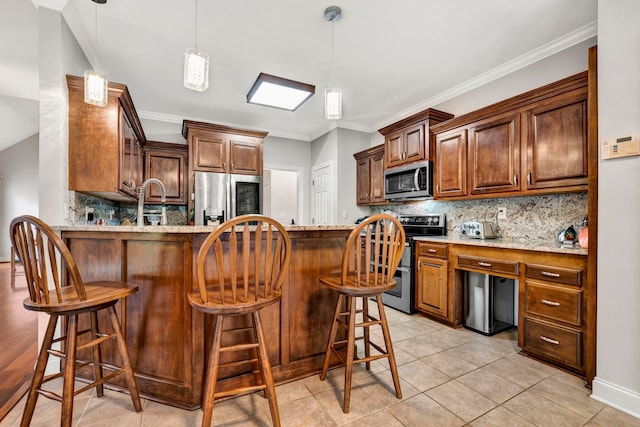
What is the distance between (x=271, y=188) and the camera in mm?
7062

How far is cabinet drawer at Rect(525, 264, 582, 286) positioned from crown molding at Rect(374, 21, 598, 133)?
1969mm

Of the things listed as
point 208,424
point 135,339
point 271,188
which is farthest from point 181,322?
point 271,188

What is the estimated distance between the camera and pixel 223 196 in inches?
163

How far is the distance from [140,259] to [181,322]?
1.49 ft

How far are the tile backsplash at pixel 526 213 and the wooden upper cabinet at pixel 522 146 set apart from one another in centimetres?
29

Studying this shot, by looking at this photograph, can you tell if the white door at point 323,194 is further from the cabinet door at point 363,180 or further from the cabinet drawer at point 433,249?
the cabinet drawer at point 433,249

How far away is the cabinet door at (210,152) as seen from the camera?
4047 millimetres

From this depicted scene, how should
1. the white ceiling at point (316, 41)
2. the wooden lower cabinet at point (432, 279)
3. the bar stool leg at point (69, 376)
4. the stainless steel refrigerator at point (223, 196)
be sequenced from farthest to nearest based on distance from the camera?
1. the stainless steel refrigerator at point (223, 196)
2. the wooden lower cabinet at point (432, 279)
3. the white ceiling at point (316, 41)
4. the bar stool leg at point (69, 376)

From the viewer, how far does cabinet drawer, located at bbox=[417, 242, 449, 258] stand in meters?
2.92

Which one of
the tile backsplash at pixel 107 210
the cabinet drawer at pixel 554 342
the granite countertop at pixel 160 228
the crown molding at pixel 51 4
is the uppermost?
the crown molding at pixel 51 4

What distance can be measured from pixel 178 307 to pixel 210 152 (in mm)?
2928

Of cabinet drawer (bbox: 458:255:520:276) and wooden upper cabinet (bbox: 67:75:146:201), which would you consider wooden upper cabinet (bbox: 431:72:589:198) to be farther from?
wooden upper cabinet (bbox: 67:75:146:201)

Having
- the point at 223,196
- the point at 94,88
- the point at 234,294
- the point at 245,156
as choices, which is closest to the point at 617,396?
the point at 234,294

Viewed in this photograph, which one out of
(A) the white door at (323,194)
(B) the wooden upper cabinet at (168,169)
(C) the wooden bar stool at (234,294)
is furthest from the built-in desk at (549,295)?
(B) the wooden upper cabinet at (168,169)
